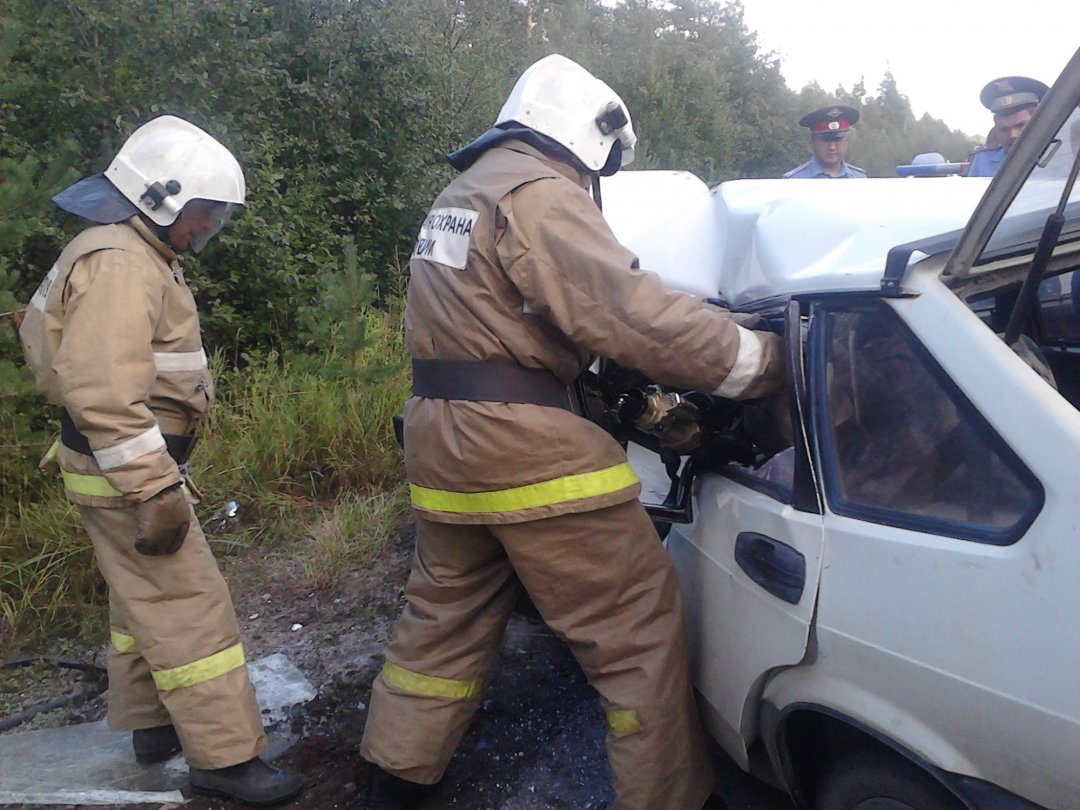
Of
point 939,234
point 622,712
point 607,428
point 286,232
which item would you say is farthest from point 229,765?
point 286,232

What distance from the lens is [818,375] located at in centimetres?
196

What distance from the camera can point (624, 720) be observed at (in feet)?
7.48

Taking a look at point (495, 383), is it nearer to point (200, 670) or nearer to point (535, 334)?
point (535, 334)

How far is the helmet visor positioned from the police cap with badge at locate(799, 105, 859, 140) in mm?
3982

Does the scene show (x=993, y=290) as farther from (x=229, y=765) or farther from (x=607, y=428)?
(x=229, y=765)

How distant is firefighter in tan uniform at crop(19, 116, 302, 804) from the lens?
7.91ft

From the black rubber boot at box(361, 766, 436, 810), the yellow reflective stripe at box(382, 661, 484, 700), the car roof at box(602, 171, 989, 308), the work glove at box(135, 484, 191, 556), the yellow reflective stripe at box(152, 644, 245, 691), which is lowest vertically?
the black rubber boot at box(361, 766, 436, 810)

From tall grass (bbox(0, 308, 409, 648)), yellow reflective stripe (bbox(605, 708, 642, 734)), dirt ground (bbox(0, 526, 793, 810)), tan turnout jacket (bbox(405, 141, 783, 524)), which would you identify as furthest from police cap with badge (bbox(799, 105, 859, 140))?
yellow reflective stripe (bbox(605, 708, 642, 734))

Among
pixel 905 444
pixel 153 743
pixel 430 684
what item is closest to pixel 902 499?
pixel 905 444

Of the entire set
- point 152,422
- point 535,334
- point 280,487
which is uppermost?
point 535,334

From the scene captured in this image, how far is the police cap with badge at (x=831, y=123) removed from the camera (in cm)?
563

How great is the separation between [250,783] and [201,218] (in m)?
1.67

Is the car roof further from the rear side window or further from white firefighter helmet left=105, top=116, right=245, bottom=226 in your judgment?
white firefighter helmet left=105, top=116, right=245, bottom=226

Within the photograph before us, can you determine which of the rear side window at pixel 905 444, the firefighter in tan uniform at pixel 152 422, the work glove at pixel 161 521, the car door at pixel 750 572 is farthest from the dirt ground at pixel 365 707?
the rear side window at pixel 905 444
